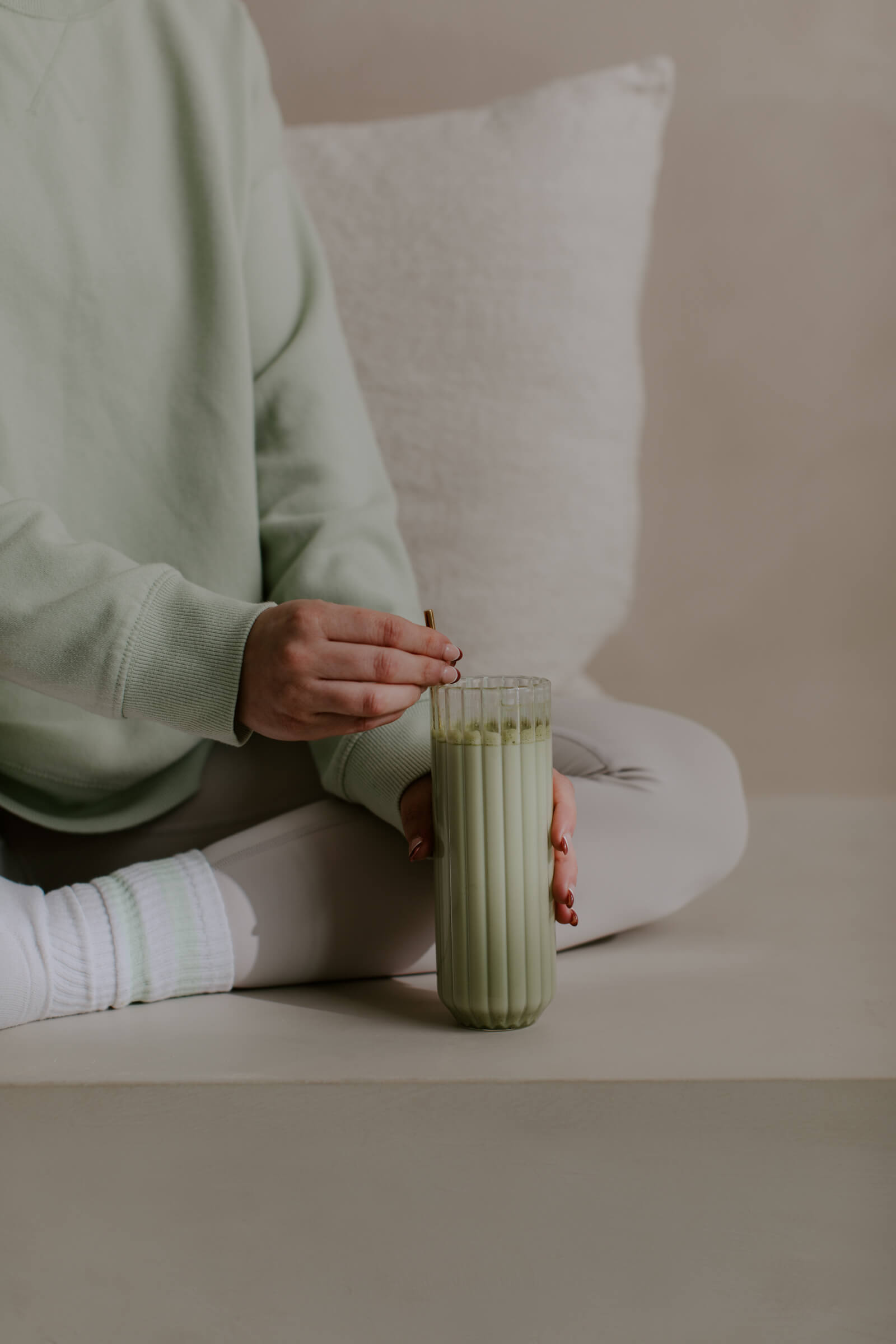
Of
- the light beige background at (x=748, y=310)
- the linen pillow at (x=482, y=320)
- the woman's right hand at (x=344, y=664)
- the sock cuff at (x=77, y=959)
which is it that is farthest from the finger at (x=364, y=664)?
the light beige background at (x=748, y=310)

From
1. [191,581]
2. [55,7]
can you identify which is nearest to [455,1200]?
[191,581]

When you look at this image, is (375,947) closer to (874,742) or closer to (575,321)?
(575,321)

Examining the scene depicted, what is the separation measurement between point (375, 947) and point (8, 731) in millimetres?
299

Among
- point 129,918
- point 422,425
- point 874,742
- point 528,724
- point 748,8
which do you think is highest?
point 748,8

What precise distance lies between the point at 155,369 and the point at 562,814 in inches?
17.5

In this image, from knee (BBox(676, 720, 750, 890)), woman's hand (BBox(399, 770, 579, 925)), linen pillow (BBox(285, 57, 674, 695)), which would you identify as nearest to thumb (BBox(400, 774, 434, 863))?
woman's hand (BBox(399, 770, 579, 925))

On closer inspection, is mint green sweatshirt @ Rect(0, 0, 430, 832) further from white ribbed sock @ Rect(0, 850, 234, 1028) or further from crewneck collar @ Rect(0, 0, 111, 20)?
white ribbed sock @ Rect(0, 850, 234, 1028)

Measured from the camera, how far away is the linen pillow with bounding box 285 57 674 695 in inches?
43.4

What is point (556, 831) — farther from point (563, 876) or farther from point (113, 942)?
point (113, 942)

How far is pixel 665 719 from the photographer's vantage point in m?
0.90

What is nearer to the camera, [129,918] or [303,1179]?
[303,1179]

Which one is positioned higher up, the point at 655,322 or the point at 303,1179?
the point at 655,322

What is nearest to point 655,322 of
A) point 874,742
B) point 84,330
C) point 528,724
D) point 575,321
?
point 575,321

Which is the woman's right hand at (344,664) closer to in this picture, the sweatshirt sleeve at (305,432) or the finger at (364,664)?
the finger at (364,664)
